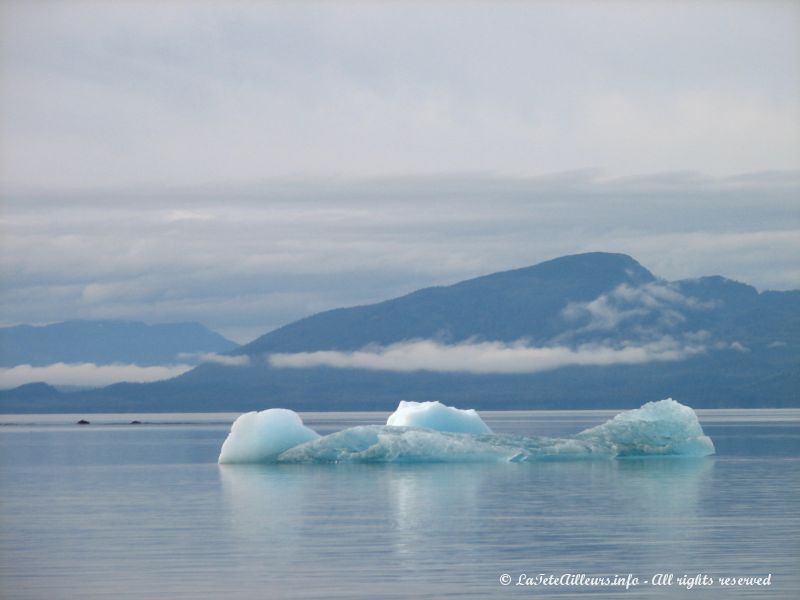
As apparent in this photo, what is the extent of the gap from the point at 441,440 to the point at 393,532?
20.2m

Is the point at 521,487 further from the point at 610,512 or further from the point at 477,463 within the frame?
the point at 477,463

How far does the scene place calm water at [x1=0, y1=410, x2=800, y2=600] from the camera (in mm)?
19562

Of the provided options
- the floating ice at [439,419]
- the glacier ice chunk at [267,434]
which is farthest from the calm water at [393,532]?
the floating ice at [439,419]

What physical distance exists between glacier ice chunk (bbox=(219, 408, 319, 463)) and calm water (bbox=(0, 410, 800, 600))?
2532mm

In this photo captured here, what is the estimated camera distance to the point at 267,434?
46906 mm

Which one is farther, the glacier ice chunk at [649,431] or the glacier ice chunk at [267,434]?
the glacier ice chunk at [649,431]

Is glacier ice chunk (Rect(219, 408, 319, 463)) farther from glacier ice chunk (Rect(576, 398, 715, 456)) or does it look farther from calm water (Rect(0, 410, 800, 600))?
glacier ice chunk (Rect(576, 398, 715, 456))

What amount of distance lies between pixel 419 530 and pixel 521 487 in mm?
10647

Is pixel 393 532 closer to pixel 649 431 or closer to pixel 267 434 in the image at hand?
pixel 267 434

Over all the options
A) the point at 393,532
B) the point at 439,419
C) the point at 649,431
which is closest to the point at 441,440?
the point at 439,419

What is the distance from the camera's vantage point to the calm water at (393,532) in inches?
770

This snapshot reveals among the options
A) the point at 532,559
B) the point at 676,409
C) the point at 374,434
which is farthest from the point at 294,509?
the point at 676,409

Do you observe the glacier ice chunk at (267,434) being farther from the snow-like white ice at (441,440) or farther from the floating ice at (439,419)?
the floating ice at (439,419)

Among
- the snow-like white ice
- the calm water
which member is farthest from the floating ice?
the calm water
